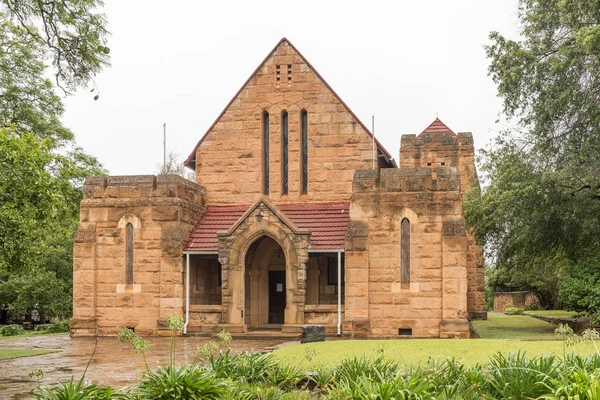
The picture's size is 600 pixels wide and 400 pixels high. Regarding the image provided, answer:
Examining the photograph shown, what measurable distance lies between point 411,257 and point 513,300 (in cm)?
3220

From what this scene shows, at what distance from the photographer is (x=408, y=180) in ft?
78.3

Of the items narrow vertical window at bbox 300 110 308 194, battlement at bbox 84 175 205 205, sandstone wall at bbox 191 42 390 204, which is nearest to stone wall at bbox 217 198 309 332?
battlement at bbox 84 175 205 205

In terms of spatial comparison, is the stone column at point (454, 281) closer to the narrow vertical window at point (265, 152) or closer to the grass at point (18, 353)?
the narrow vertical window at point (265, 152)

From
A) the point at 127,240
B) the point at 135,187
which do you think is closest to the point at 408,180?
the point at 135,187

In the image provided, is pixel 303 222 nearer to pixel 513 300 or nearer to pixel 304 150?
pixel 304 150

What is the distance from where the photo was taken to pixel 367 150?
27000mm

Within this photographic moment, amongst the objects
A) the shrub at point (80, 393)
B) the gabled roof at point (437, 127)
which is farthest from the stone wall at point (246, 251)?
the shrub at point (80, 393)

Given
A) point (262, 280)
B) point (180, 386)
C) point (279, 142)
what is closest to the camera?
→ point (180, 386)

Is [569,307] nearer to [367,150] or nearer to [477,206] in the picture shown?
[477,206]

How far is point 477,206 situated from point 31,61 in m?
19.5

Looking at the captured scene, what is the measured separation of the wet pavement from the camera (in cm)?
1305

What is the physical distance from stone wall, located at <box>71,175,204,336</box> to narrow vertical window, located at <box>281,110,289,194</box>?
3.86 m

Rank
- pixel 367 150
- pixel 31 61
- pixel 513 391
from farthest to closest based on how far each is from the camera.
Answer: pixel 31 61 → pixel 367 150 → pixel 513 391

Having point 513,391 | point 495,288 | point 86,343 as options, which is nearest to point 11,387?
point 513,391
